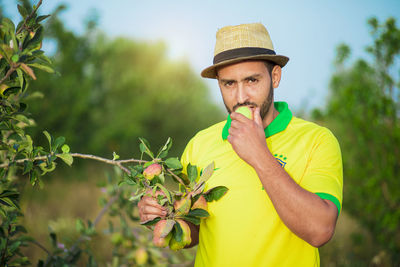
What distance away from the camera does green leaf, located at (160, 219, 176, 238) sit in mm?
1296

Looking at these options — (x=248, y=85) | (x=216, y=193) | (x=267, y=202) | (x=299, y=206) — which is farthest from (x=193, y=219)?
(x=248, y=85)

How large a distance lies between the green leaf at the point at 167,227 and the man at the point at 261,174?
59 mm

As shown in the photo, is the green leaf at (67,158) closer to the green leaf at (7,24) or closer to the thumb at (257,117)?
the green leaf at (7,24)

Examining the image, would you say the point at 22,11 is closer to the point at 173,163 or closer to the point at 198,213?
the point at 173,163

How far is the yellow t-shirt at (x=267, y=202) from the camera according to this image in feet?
4.51

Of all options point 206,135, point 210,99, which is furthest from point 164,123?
point 206,135

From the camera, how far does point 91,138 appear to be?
Answer: 9.66m

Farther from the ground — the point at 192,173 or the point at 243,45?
the point at 243,45

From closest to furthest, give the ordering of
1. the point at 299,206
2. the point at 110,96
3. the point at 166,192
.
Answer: the point at 299,206 < the point at 166,192 < the point at 110,96

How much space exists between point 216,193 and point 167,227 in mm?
268

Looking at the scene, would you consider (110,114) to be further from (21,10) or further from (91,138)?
(21,10)

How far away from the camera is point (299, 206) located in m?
1.19

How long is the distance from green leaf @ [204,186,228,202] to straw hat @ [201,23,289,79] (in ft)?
1.91

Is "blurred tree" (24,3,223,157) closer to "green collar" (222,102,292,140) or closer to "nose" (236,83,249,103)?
"nose" (236,83,249,103)
